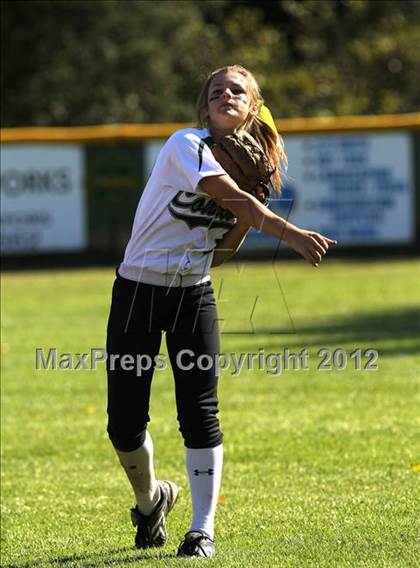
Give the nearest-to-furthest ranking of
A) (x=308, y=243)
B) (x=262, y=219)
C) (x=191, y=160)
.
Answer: (x=308, y=243) → (x=262, y=219) → (x=191, y=160)

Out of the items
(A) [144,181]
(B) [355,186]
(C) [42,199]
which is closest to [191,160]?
(C) [42,199]

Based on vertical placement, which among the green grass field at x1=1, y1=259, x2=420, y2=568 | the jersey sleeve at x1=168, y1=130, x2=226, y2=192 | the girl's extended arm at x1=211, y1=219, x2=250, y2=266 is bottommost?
the green grass field at x1=1, y1=259, x2=420, y2=568

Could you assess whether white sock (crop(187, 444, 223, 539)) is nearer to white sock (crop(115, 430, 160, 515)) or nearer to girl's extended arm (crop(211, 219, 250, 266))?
white sock (crop(115, 430, 160, 515))

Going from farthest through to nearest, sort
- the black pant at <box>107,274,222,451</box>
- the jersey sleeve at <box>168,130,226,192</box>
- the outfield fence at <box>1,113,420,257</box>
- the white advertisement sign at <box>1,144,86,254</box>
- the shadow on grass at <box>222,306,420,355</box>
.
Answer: the outfield fence at <box>1,113,420,257</box> → the white advertisement sign at <box>1,144,86,254</box> → the shadow on grass at <box>222,306,420,355</box> → the black pant at <box>107,274,222,451</box> → the jersey sleeve at <box>168,130,226,192</box>

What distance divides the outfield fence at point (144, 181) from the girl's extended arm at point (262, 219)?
18.4 m

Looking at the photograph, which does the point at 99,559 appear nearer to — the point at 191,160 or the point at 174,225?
the point at 174,225

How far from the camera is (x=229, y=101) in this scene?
5.46 meters

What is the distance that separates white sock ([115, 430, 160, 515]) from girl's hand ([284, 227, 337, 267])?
1.26m

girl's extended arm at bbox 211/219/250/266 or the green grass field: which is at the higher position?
girl's extended arm at bbox 211/219/250/266

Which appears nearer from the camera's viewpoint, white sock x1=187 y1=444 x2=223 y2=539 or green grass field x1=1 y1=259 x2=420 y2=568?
white sock x1=187 y1=444 x2=223 y2=539

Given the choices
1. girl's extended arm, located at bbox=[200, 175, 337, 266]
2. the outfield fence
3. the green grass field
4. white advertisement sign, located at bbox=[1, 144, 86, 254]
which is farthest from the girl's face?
white advertisement sign, located at bbox=[1, 144, 86, 254]

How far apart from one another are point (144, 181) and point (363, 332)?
11145mm

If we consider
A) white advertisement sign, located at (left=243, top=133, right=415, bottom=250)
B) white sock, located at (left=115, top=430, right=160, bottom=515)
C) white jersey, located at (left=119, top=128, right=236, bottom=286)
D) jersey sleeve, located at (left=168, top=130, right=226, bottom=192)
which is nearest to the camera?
jersey sleeve, located at (left=168, top=130, right=226, bottom=192)

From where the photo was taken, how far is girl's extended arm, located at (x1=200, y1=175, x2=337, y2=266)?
5012 mm
